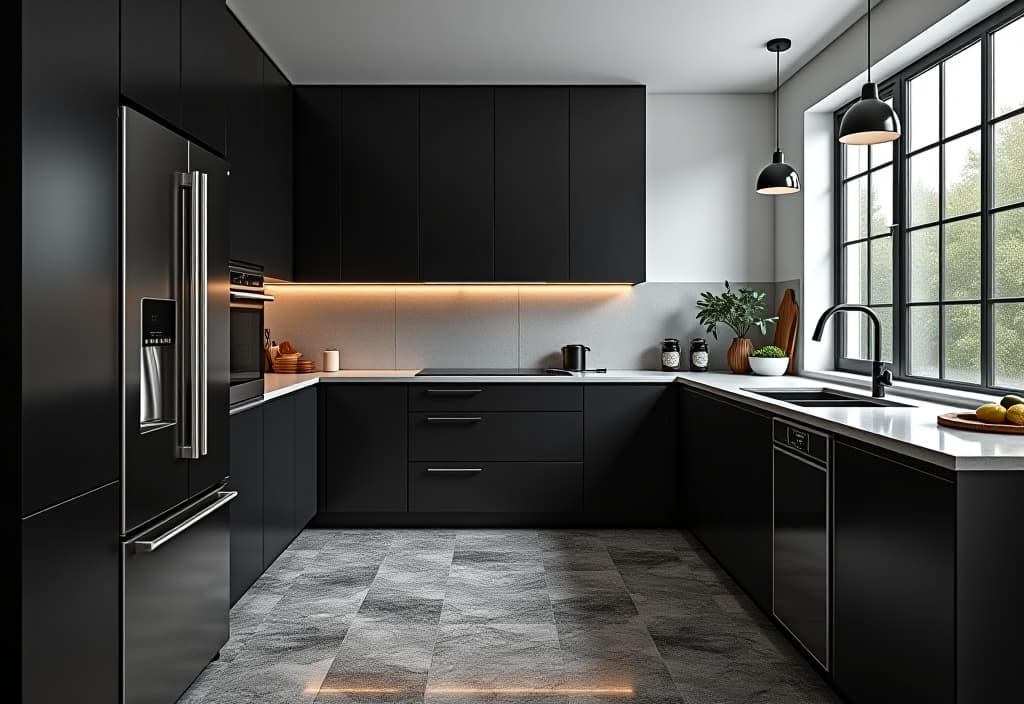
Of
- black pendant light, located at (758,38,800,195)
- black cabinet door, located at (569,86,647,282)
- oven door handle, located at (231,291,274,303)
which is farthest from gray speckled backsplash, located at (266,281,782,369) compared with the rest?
oven door handle, located at (231,291,274,303)

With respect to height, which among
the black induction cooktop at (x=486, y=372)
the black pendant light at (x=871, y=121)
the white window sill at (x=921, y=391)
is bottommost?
the white window sill at (x=921, y=391)

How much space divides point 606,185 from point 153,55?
115 inches

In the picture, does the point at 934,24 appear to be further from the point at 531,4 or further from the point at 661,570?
the point at 661,570

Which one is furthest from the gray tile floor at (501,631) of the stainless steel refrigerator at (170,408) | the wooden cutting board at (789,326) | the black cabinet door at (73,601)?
the wooden cutting board at (789,326)

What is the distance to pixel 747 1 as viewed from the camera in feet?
11.8

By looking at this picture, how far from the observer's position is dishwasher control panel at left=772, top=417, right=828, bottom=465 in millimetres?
2551

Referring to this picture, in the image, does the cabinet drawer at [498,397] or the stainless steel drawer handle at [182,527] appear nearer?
the stainless steel drawer handle at [182,527]

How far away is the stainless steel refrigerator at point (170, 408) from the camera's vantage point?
2117mm

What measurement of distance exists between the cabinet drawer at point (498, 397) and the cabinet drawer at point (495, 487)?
32 centimetres

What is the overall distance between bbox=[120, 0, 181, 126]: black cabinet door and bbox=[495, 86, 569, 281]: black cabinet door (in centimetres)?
244

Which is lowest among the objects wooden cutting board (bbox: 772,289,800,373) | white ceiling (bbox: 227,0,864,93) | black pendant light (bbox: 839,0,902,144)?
wooden cutting board (bbox: 772,289,800,373)

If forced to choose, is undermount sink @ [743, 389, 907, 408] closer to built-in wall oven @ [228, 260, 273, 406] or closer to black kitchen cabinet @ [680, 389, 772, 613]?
black kitchen cabinet @ [680, 389, 772, 613]

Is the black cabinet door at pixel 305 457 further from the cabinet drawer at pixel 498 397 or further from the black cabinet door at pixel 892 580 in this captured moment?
the black cabinet door at pixel 892 580

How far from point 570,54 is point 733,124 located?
4.47 feet
